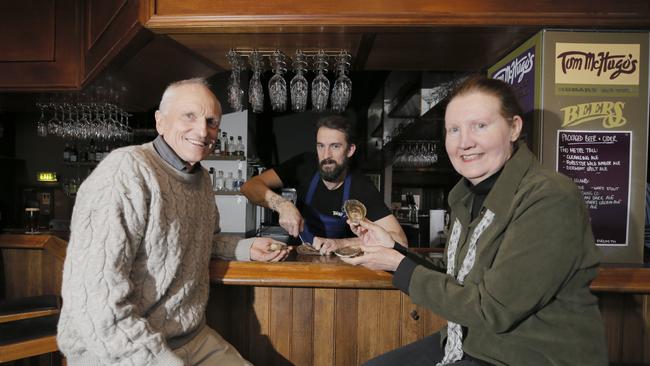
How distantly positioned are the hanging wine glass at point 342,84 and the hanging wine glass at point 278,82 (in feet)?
1.06

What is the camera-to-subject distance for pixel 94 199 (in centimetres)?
A: 120

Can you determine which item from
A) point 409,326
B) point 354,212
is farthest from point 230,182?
point 409,326

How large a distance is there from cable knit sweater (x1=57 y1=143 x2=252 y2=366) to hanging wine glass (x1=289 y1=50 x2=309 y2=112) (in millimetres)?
1176

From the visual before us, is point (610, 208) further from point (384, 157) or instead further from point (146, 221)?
point (384, 157)

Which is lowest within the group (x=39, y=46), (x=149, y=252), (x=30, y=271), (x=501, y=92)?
(x=30, y=271)

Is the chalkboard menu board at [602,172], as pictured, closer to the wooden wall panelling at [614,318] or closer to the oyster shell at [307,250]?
the wooden wall panelling at [614,318]

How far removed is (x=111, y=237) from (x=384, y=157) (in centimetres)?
640

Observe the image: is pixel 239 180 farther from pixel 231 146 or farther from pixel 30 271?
pixel 30 271

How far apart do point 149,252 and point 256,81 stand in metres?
1.56

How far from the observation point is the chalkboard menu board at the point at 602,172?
6.16 feet

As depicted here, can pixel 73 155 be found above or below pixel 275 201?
above

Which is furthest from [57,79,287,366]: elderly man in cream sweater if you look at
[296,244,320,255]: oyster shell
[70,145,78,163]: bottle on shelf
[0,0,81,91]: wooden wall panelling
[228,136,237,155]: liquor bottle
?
[70,145,78,163]: bottle on shelf

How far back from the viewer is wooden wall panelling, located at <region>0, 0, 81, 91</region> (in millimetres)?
2523

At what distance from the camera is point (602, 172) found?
74.1 inches
